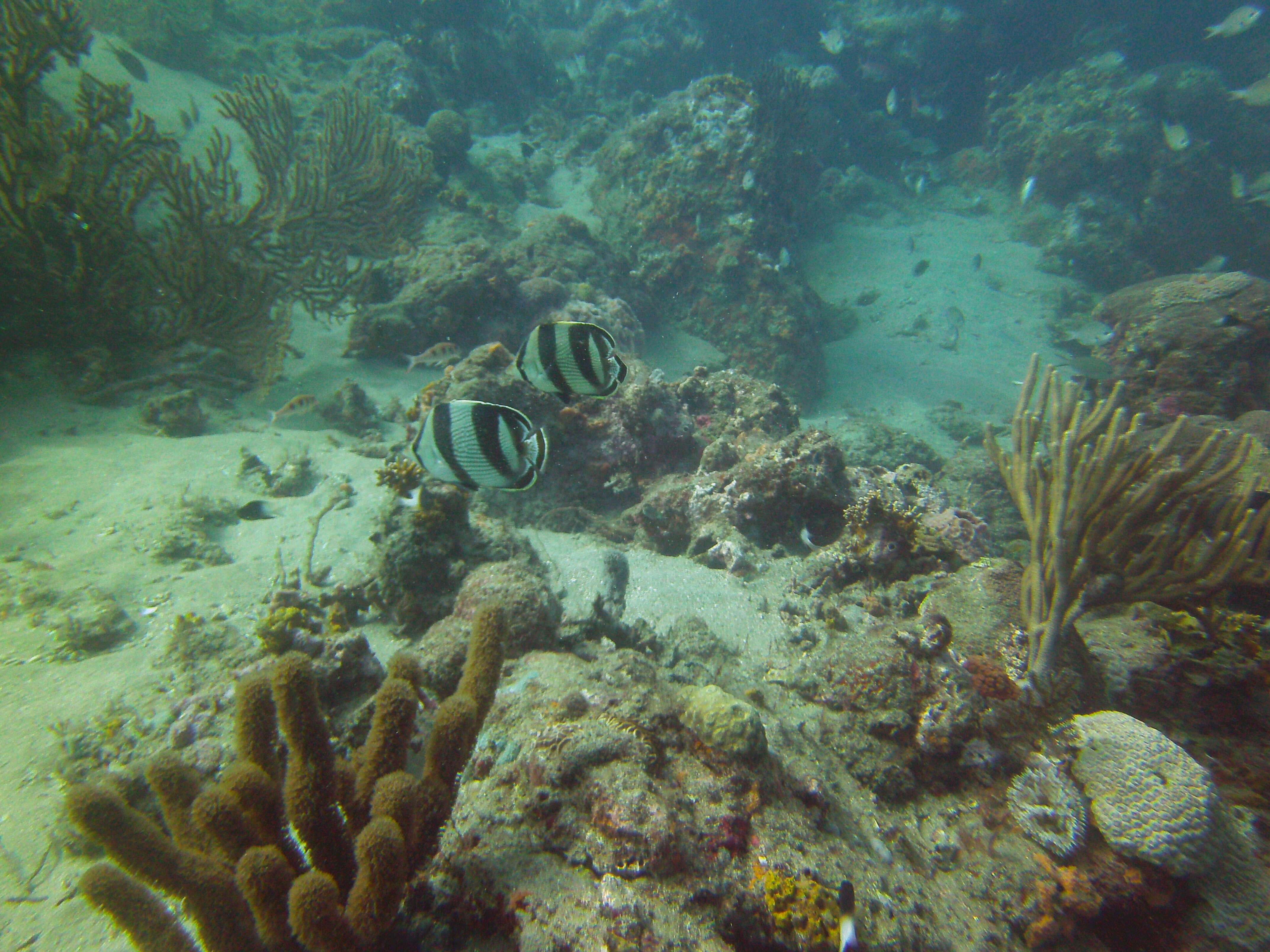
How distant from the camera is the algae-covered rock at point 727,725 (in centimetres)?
236

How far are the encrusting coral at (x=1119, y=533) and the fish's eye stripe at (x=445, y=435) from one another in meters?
3.35

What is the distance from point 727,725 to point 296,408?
662 cm

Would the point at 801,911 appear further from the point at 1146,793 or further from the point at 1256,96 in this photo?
the point at 1256,96

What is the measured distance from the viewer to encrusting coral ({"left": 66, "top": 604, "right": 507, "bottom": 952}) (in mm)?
1353

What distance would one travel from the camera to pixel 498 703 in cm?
242

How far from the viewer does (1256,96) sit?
51.9ft

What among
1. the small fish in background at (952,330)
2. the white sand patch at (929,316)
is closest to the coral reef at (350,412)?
the white sand patch at (929,316)

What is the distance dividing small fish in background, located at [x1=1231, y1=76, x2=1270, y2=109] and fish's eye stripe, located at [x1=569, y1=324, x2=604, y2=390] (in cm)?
2498

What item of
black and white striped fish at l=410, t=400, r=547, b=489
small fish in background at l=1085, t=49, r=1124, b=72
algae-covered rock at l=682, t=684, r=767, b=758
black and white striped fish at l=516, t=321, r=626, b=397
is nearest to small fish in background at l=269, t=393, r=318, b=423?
black and white striped fish at l=516, t=321, r=626, b=397

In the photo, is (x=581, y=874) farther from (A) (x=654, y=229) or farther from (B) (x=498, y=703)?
(A) (x=654, y=229)

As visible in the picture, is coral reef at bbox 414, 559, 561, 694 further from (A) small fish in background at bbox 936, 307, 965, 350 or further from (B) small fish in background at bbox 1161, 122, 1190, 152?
(B) small fish in background at bbox 1161, 122, 1190, 152

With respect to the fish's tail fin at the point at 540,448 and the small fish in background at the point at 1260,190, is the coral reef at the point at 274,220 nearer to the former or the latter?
the fish's tail fin at the point at 540,448

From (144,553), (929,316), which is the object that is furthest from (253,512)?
(929,316)

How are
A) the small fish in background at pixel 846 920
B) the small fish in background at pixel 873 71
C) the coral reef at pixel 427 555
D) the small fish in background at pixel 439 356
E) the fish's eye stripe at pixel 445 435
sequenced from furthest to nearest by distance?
the small fish in background at pixel 873 71, the small fish in background at pixel 439 356, the coral reef at pixel 427 555, the fish's eye stripe at pixel 445 435, the small fish in background at pixel 846 920
